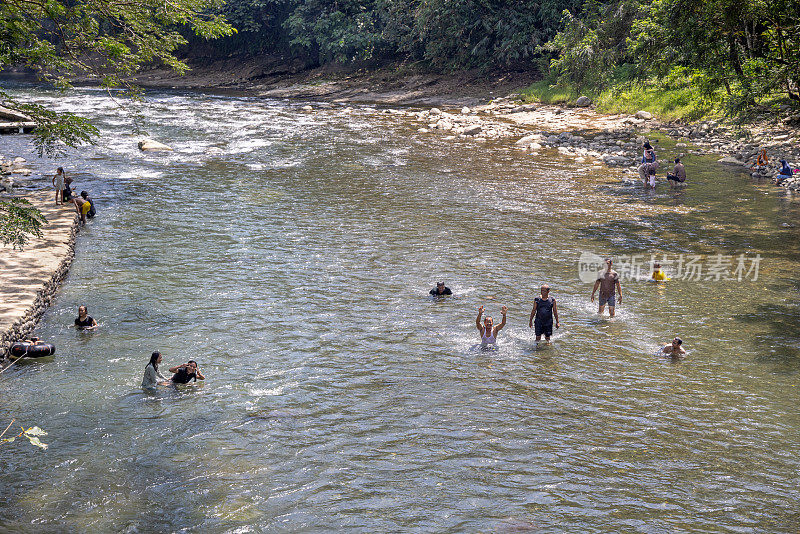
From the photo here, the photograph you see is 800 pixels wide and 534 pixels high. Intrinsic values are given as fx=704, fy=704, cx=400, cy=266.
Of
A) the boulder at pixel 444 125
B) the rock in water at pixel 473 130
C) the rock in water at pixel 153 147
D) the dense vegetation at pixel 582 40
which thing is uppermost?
the dense vegetation at pixel 582 40

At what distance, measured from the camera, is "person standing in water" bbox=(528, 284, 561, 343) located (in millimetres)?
16062

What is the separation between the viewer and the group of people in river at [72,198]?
25797 millimetres

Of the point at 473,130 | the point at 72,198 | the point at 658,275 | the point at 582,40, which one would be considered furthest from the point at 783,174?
the point at 72,198

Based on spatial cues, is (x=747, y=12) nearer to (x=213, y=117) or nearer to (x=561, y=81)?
(x=561, y=81)

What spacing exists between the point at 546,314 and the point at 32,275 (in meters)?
13.8

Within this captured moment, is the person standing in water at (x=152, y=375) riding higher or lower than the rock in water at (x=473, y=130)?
lower

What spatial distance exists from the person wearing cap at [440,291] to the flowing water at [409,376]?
1.04 feet

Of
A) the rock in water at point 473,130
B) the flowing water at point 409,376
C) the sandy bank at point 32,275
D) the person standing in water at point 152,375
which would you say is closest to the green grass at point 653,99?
the rock in water at point 473,130

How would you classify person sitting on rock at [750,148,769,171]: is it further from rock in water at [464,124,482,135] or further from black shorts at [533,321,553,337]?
black shorts at [533,321,553,337]

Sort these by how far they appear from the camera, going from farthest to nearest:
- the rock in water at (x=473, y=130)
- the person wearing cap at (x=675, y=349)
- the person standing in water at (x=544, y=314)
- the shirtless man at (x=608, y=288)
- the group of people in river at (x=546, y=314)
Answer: the rock in water at (x=473, y=130), the shirtless man at (x=608, y=288), the person standing in water at (x=544, y=314), the group of people in river at (x=546, y=314), the person wearing cap at (x=675, y=349)

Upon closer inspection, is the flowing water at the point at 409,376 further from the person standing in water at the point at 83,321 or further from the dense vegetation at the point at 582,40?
the dense vegetation at the point at 582,40

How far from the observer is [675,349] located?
15.3 m

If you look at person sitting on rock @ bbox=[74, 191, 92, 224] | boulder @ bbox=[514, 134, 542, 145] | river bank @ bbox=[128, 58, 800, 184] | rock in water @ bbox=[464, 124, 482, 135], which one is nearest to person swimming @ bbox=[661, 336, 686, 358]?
river bank @ bbox=[128, 58, 800, 184]

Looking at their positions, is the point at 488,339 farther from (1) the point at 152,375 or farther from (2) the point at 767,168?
(2) the point at 767,168
